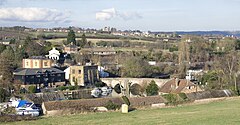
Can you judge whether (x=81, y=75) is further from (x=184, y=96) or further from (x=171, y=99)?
(x=171, y=99)

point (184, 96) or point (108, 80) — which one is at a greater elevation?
point (184, 96)

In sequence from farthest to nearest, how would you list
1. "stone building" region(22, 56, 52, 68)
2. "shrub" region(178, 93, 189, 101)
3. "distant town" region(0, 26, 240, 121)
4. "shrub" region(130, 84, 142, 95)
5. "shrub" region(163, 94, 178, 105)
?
"stone building" region(22, 56, 52, 68) < "shrub" region(130, 84, 142, 95) < "shrub" region(178, 93, 189, 101) < "shrub" region(163, 94, 178, 105) < "distant town" region(0, 26, 240, 121)

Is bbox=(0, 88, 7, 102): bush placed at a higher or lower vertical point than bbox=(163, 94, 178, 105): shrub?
lower

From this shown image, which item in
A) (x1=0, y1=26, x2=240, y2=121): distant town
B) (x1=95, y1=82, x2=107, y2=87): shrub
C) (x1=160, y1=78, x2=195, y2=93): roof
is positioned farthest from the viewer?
(x1=95, y1=82, x2=107, y2=87): shrub

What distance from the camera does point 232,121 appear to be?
794 inches

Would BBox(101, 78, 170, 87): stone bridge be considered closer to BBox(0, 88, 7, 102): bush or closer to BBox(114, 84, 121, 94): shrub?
BBox(114, 84, 121, 94): shrub

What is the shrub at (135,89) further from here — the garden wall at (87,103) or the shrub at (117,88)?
the garden wall at (87,103)

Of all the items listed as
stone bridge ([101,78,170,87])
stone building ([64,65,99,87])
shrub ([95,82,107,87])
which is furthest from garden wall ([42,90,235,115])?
stone building ([64,65,99,87])

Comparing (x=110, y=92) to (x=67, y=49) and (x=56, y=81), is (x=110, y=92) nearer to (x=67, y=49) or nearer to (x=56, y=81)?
(x=56, y=81)

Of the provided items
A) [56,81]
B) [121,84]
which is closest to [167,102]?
[121,84]

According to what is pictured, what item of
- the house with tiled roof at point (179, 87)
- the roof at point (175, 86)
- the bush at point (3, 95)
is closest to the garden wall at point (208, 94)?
the house with tiled roof at point (179, 87)

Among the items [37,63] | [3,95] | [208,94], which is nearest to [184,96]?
[208,94]

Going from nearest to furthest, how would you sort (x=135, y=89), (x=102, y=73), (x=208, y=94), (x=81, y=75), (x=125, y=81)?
(x=208, y=94) < (x=135, y=89) < (x=125, y=81) < (x=81, y=75) < (x=102, y=73)

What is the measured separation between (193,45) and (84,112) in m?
54.6
